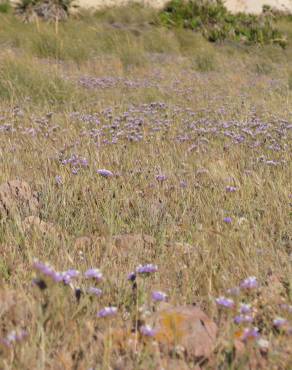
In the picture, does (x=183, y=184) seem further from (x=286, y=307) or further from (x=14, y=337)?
(x=14, y=337)

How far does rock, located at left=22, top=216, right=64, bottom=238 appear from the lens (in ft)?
7.73

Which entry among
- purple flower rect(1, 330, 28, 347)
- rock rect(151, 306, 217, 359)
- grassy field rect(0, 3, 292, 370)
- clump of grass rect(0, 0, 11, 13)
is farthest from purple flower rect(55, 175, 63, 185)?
clump of grass rect(0, 0, 11, 13)

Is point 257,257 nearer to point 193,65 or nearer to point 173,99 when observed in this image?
point 173,99

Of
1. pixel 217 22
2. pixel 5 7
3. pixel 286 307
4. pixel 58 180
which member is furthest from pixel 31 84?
pixel 5 7

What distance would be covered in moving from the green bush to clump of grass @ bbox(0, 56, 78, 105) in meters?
8.37

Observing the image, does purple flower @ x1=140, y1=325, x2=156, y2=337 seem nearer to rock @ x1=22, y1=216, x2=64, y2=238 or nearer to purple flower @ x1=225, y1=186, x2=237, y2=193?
rock @ x1=22, y1=216, x2=64, y2=238

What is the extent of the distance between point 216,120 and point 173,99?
132cm

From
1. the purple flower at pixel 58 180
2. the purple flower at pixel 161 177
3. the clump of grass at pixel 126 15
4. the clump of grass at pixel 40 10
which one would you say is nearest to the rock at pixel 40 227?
the purple flower at pixel 58 180

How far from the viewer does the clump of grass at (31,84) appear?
239 inches

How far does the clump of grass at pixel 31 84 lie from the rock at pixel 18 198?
3084 mm

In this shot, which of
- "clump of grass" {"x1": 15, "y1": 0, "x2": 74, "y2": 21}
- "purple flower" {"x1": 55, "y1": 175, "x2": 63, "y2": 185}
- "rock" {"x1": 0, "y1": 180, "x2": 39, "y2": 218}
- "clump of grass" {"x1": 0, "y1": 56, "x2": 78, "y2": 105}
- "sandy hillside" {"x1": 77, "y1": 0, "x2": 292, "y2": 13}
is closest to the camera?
"rock" {"x1": 0, "y1": 180, "x2": 39, "y2": 218}

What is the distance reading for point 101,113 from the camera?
5.30 metres

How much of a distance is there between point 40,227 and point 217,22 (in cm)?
1461

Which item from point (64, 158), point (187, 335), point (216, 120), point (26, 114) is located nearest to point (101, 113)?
point (26, 114)
